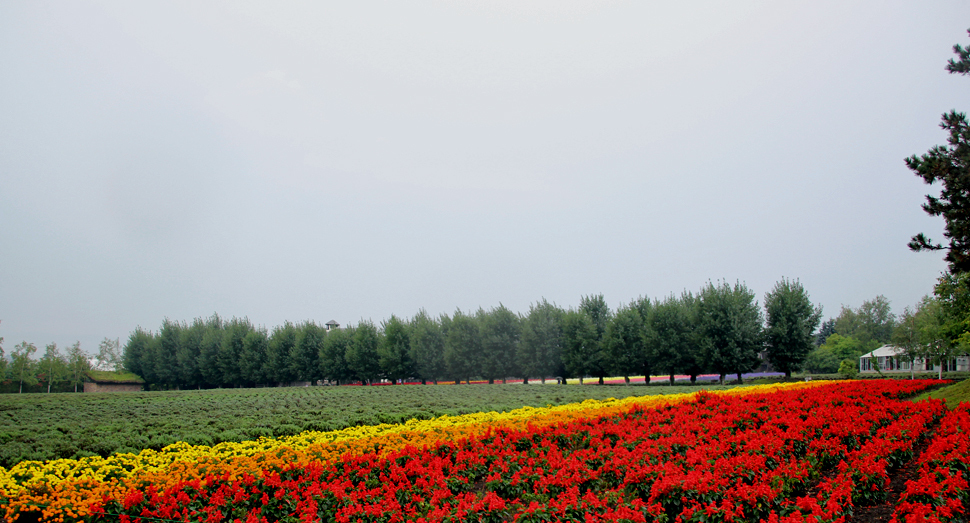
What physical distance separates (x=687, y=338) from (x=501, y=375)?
14.9 metres

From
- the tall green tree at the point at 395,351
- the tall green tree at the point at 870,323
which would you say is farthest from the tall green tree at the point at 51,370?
the tall green tree at the point at 870,323

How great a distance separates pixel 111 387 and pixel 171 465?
60837 mm

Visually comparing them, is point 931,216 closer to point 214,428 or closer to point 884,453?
point 884,453

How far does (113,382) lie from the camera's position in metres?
56.8

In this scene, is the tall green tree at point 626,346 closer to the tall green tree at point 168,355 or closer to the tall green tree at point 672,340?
the tall green tree at point 672,340

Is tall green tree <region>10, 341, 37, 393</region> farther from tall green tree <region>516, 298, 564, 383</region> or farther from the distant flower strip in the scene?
the distant flower strip

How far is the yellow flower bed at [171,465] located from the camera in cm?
704

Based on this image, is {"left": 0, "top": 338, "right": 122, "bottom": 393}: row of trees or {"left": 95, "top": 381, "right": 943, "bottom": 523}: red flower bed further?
{"left": 0, "top": 338, "right": 122, "bottom": 393}: row of trees

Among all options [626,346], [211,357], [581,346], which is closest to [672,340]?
[626,346]

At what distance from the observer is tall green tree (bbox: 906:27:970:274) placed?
11.0m

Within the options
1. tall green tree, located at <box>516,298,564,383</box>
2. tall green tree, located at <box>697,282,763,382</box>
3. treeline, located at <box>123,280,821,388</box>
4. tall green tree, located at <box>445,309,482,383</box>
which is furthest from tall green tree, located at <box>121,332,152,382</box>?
tall green tree, located at <box>697,282,763,382</box>

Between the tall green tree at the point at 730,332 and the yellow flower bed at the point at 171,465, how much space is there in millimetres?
23580

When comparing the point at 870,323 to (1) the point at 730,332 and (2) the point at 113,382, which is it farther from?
(2) the point at 113,382

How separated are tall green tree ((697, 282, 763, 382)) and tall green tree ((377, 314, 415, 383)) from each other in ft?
81.8
